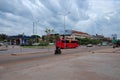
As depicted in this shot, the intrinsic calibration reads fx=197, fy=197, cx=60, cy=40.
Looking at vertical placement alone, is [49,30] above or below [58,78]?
above

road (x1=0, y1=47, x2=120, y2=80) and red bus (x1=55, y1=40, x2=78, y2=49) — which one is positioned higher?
red bus (x1=55, y1=40, x2=78, y2=49)

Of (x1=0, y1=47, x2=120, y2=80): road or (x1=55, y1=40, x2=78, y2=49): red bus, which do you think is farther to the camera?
(x1=55, y1=40, x2=78, y2=49): red bus

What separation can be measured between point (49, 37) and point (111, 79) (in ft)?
350

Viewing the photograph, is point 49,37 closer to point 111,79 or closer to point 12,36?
point 12,36

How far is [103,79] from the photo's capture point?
9461 mm

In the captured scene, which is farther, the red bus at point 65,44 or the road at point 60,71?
the red bus at point 65,44

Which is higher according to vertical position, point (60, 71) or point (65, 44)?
point (65, 44)

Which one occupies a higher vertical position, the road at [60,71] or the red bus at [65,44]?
the red bus at [65,44]

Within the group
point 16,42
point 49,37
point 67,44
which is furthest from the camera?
point 16,42

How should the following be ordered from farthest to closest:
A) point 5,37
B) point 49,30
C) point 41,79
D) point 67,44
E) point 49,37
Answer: point 5,37 < point 49,37 < point 49,30 < point 67,44 < point 41,79

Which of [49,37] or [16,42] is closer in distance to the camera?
[49,37]

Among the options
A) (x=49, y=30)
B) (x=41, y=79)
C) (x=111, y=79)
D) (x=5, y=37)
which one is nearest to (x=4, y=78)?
(x=41, y=79)

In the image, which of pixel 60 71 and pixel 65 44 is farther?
pixel 65 44

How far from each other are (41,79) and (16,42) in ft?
383
